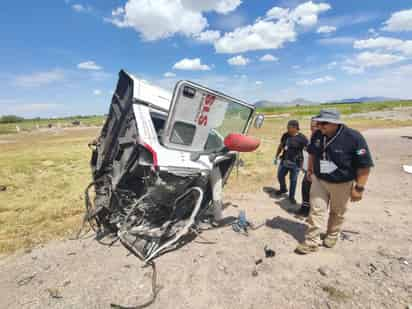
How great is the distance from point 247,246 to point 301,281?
89 centimetres

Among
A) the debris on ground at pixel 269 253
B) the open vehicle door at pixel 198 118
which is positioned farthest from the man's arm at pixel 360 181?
the open vehicle door at pixel 198 118

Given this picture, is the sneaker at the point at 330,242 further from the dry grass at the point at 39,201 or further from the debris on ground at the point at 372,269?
the dry grass at the point at 39,201

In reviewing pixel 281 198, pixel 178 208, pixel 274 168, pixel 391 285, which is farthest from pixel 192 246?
pixel 274 168

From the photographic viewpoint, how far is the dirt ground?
2.36 metres

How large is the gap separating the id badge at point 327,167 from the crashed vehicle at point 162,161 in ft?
2.94

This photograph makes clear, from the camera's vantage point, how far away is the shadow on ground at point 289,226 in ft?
12.0

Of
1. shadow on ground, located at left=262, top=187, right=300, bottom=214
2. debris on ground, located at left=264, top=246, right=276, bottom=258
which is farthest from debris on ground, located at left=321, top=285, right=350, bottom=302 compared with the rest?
shadow on ground, located at left=262, top=187, right=300, bottom=214

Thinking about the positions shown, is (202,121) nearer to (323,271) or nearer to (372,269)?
(323,271)

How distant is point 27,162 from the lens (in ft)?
32.0

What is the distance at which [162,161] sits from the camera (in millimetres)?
2898

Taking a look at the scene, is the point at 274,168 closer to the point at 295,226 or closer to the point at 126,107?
the point at 295,226

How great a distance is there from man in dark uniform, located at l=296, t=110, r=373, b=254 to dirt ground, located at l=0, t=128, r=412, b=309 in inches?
12.8

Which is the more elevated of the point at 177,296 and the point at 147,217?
the point at 147,217

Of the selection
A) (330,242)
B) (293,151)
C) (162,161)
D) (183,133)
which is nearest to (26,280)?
(162,161)
